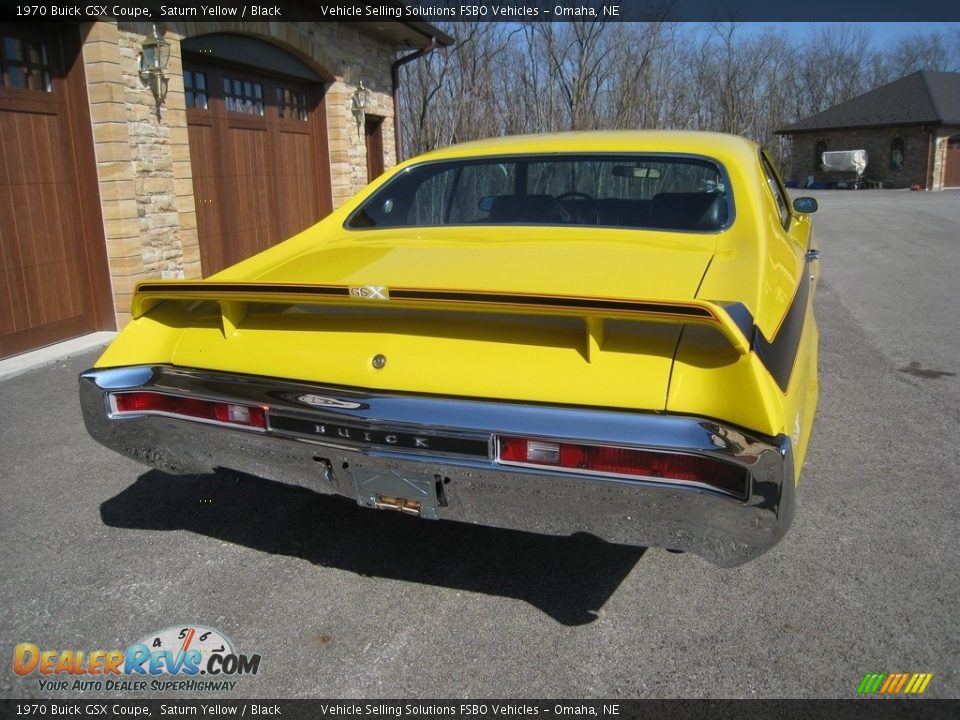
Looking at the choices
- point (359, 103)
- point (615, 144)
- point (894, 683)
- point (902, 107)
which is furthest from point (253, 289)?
point (902, 107)

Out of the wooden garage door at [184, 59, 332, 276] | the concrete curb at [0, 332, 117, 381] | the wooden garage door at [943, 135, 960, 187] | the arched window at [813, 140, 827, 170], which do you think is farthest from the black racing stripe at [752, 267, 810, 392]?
the arched window at [813, 140, 827, 170]

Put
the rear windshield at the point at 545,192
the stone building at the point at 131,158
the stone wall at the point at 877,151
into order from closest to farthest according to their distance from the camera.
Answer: the rear windshield at the point at 545,192 → the stone building at the point at 131,158 → the stone wall at the point at 877,151

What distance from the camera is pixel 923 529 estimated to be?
311 centimetres

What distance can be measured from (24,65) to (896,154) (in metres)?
37.3

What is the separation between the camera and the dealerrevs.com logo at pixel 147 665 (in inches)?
92.2

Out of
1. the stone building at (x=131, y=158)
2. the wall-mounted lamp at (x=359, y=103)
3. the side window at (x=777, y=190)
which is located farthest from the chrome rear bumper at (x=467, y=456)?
the wall-mounted lamp at (x=359, y=103)

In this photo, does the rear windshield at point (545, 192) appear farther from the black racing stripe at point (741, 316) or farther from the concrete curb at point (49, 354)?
the concrete curb at point (49, 354)

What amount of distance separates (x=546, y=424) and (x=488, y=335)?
342mm

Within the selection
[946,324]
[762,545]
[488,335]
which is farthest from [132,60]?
[946,324]

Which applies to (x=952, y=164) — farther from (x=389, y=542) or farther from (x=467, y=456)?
(x=467, y=456)

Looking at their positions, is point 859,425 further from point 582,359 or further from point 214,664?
point 214,664

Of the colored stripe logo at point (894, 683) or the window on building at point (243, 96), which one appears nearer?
the colored stripe logo at point (894, 683)

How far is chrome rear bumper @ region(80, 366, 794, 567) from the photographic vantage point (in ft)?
6.52

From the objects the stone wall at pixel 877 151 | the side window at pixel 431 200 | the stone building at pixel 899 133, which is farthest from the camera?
the stone wall at pixel 877 151
